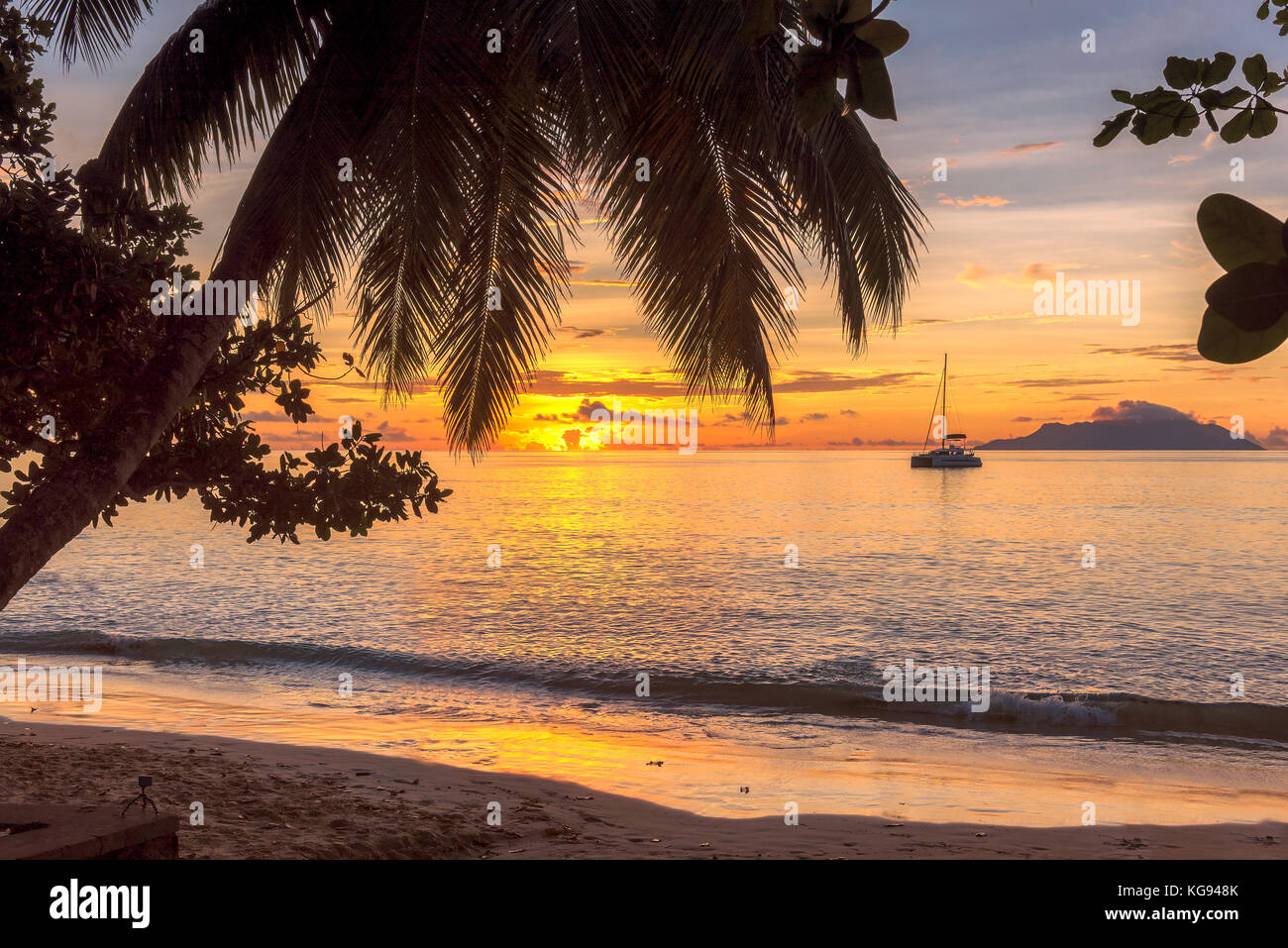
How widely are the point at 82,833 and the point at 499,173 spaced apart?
15.3ft

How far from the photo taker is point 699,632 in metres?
22.2

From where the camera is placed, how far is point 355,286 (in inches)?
269

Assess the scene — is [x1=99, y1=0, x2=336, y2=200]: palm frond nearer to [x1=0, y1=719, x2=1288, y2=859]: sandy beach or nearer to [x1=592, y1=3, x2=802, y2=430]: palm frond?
[x1=592, y1=3, x2=802, y2=430]: palm frond

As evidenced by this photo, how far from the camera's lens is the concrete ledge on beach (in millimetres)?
3650

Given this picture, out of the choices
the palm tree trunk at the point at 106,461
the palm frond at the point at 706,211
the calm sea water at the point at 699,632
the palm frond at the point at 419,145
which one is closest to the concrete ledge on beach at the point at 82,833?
the palm tree trunk at the point at 106,461

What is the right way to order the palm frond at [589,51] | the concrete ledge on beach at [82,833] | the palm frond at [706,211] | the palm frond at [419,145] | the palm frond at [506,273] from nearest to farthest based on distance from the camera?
the concrete ledge on beach at [82,833] < the palm frond at [589,51] < the palm frond at [419,145] < the palm frond at [706,211] < the palm frond at [506,273]

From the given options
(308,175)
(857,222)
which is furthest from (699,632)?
(308,175)

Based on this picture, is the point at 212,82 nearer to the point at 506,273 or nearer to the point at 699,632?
the point at 506,273

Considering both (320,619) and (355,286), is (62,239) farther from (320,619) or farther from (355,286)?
(320,619)

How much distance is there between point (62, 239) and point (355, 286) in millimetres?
2354

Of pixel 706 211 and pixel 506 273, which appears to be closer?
pixel 706 211

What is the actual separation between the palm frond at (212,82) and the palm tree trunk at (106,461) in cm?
230

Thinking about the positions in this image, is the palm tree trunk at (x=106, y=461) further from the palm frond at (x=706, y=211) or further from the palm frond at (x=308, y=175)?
the palm frond at (x=706, y=211)

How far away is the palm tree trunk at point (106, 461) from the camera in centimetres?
428
